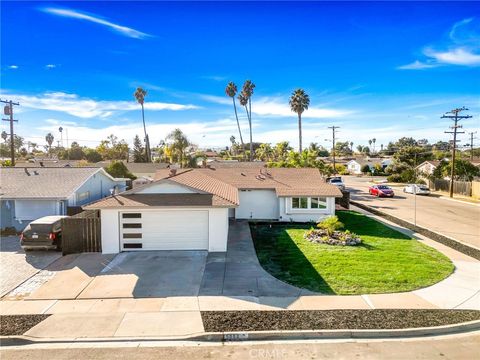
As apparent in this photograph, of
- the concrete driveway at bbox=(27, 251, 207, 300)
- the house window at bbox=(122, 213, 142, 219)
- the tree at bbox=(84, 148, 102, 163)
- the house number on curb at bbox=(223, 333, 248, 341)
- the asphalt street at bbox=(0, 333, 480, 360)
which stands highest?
the tree at bbox=(84, 148, 102, 163)

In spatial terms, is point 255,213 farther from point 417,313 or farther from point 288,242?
point 417,313

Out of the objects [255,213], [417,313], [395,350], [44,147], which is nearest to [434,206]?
[255,213]

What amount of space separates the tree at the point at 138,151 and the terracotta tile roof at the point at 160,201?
190 feet

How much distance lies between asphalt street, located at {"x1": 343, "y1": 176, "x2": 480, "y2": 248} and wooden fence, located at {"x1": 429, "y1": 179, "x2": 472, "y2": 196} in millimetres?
3288

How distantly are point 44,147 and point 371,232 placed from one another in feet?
439

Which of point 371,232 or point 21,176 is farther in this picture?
point 21,176

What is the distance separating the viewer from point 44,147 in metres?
127

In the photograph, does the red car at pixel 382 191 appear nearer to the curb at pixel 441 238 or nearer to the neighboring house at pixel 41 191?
the curb at pixel 441 238

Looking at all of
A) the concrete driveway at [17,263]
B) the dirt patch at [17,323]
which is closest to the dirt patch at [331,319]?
the dirt patch at [17,323]

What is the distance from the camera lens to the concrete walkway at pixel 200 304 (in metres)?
9.02

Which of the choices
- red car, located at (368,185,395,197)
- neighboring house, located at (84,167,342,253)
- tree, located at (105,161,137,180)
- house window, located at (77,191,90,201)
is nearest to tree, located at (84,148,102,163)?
tree, located at (105,161,137,180)

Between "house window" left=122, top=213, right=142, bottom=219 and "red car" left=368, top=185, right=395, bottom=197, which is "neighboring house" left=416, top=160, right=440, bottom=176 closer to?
"red car" left=368, top=185, right=395, bottom=197

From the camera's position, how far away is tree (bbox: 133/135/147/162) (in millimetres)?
72188

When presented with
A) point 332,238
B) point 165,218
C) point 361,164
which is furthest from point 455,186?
point 361,164
